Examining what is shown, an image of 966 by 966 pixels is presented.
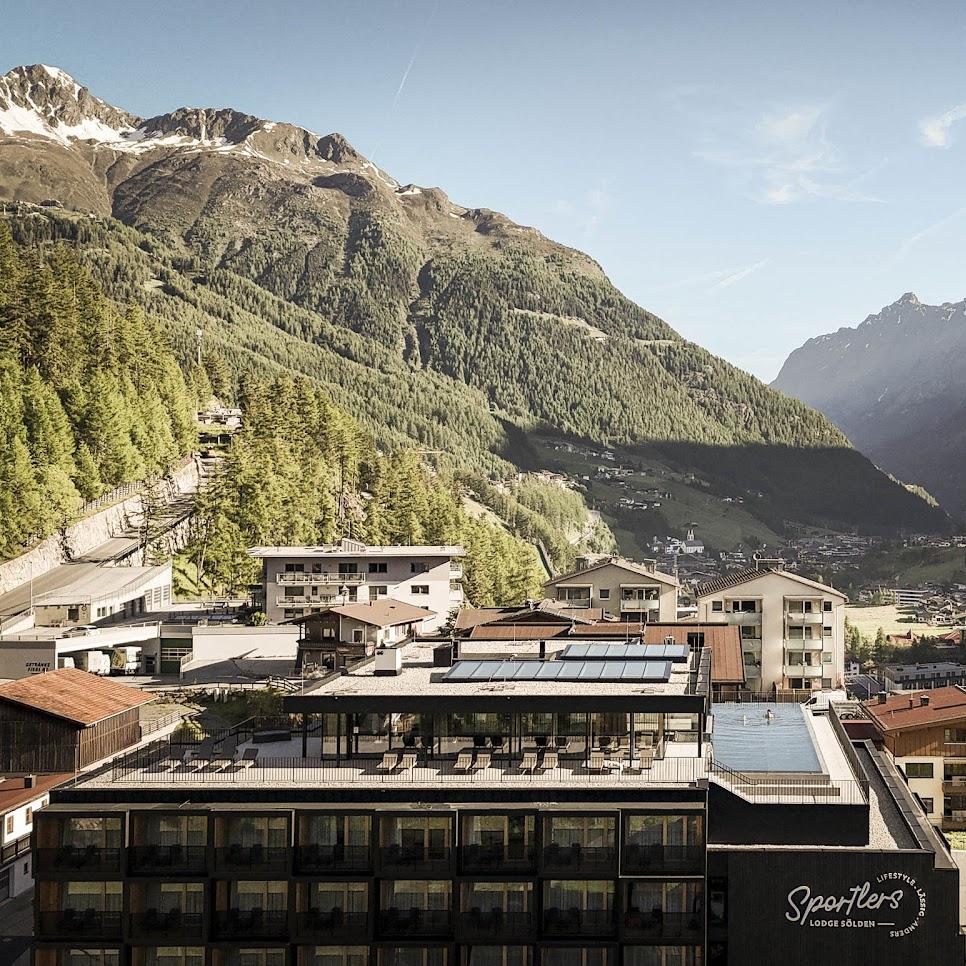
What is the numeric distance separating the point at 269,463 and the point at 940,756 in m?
58.5

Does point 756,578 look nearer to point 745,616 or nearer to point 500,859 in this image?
point 745,616

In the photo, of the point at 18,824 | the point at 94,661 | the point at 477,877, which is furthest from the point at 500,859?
the point at 94,661

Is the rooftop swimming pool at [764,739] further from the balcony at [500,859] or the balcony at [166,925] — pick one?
the balcony at [166,925]

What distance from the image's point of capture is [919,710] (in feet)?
203

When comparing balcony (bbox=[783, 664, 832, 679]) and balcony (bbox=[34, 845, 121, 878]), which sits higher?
balcony (bbox=[783, 664, 832, 679])

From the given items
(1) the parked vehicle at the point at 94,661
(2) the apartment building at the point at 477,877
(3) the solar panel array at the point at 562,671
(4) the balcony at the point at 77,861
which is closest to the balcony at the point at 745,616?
(1) the parked vehicle at the point at 94,661

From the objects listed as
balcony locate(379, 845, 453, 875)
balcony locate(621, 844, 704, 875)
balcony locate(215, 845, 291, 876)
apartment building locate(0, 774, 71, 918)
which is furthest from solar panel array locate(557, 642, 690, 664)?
apartment building locate(0, 774, 71, 918)

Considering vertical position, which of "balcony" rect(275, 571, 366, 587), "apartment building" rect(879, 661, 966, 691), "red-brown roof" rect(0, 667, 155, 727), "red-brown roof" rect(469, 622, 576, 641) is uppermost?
"balcony" rect(275, 571, 366, 587)

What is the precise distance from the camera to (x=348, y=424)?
5320 inches

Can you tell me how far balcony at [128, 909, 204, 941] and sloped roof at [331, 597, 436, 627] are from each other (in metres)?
36.4

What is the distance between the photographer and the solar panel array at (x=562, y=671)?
133ft

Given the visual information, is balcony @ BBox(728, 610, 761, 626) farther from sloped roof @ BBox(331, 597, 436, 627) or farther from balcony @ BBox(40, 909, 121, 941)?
balcony @ BBox(40, 909, 121, 941)

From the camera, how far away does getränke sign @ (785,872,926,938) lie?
108 ft

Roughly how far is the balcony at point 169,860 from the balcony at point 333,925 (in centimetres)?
283
